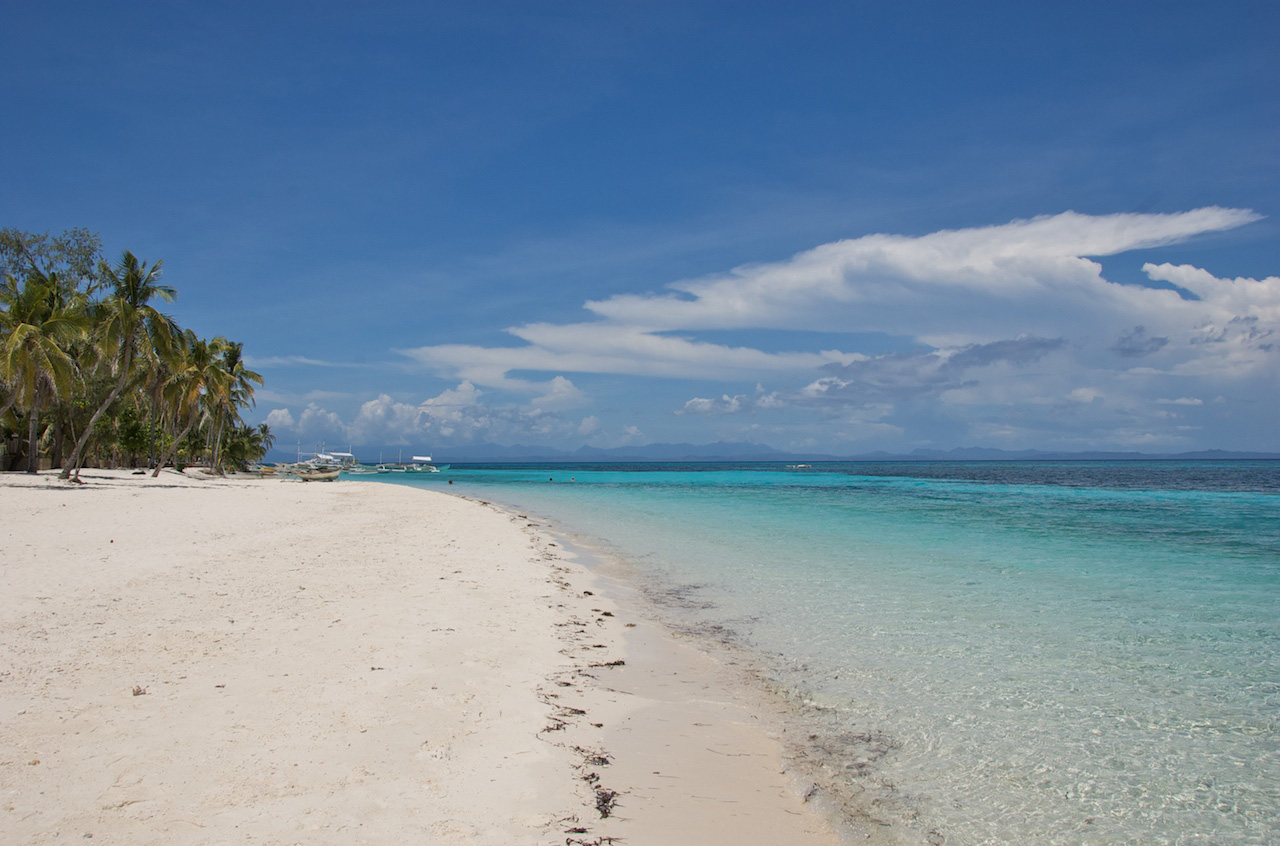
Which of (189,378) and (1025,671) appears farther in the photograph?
(189,378)

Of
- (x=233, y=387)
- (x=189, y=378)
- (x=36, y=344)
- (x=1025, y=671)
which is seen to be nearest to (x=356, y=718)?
(x=1025, y=671)

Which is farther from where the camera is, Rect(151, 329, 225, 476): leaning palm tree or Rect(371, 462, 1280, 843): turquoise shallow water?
Rect(151, 329, 225, 476): leaning palm tree

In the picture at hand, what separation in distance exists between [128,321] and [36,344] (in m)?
4.56

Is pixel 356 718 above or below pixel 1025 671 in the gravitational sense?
above

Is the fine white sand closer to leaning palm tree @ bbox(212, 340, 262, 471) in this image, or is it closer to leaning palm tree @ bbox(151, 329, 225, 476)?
leaning palm tree @ bbox(151, 329, 225, 476)

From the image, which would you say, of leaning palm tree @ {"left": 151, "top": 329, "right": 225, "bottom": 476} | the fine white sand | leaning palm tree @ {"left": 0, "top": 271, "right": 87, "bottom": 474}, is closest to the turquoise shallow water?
the fine white sand

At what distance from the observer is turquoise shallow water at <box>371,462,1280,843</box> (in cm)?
443

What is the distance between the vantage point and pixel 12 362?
23.8 metres

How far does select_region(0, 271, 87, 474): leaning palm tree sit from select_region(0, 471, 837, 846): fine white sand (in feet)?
64.5

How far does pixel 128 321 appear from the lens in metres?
28.8

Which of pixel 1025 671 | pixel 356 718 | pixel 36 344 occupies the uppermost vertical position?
pixel 36 344

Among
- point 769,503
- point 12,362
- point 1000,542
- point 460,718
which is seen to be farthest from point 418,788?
point 769,503

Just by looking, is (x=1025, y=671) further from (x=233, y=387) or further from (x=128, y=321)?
(x=233, y=387)

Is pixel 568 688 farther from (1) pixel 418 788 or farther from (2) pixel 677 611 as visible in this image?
(2) pixel 677 611
